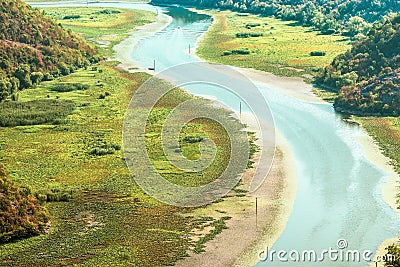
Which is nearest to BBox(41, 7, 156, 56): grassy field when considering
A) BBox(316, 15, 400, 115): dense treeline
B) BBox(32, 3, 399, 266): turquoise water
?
BBox(316, 15, 400, 115): dense treeline

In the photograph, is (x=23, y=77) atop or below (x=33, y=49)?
below

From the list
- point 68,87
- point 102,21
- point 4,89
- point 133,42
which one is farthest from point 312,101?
point 102,21

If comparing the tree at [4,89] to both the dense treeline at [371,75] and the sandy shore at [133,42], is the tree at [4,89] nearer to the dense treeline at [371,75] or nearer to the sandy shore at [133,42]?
the sandy shore at [133,42]

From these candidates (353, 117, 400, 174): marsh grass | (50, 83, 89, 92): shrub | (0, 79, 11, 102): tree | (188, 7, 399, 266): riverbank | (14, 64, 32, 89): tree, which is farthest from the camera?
(14, 64, 32, 89): tree

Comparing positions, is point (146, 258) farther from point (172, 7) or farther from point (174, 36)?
point (172, 7)

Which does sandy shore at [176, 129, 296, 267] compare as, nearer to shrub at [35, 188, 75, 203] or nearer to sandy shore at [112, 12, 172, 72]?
shrub at [35, 188, 75, 203]

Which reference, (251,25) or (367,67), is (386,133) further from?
(251,25)

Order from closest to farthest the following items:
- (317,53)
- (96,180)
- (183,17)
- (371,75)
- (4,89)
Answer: (96,180)
(4,89)
(371,75)
(317,53)
(183,17)
